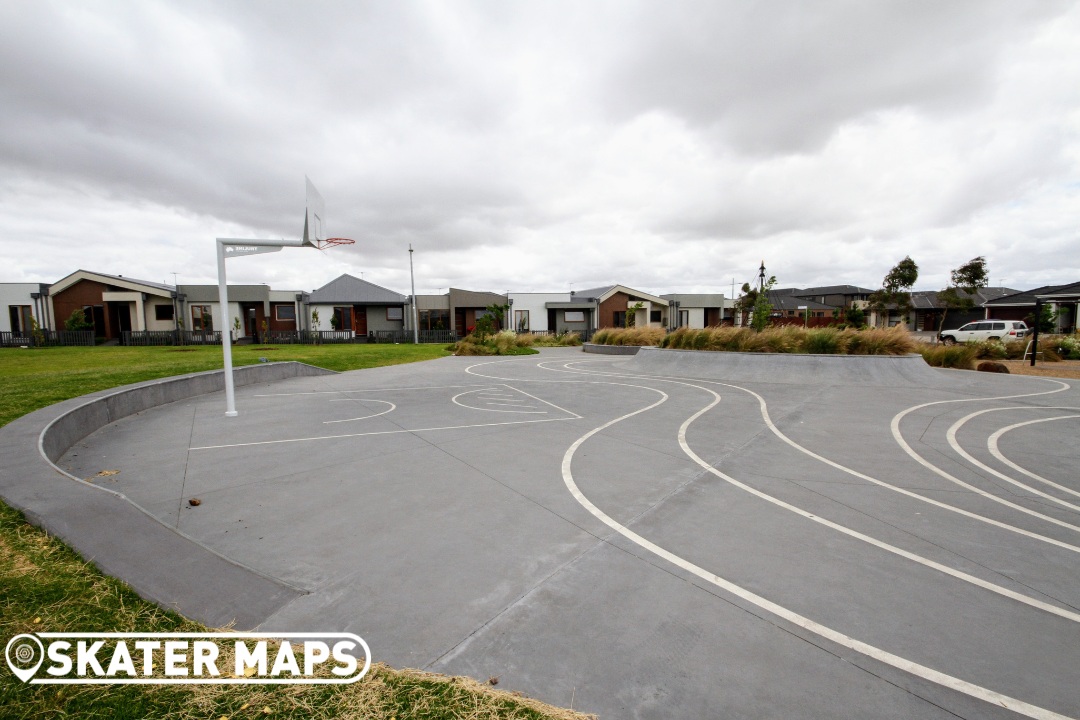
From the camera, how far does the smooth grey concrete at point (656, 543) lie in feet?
9.00

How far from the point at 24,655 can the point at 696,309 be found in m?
55.0

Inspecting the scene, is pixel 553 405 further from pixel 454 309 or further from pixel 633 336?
pixel 454 309

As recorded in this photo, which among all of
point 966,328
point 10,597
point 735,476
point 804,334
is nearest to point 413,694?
point 10,597

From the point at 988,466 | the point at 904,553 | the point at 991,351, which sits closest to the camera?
the point at 904,553

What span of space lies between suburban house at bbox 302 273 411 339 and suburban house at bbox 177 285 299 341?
2.14 meters

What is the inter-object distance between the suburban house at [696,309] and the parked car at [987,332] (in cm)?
2129

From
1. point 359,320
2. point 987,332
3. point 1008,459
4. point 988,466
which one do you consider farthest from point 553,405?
point 359,320

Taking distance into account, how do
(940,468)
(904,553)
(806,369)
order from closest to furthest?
1. (904,553)
2. (940,468)
3. (806,369)

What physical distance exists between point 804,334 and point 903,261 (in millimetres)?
27896

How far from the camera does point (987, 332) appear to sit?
31375 mm

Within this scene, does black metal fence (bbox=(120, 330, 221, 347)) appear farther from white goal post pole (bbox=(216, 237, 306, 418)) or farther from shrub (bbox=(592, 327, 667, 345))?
white goal post pole (bbox=(216, 237, 306, 418))

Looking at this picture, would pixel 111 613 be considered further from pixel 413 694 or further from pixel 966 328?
pixel 966 328

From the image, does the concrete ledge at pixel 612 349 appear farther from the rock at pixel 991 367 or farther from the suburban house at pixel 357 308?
the suburban house at pixel 357 308

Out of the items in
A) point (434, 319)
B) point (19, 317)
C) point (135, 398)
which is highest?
point (19, 317)
